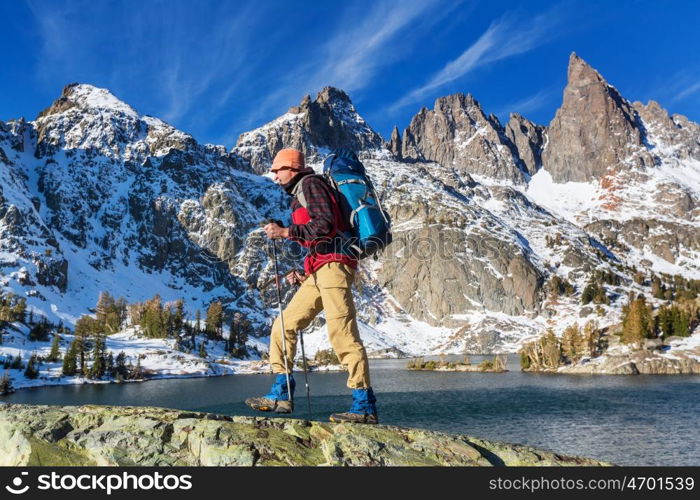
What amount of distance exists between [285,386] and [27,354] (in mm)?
193849

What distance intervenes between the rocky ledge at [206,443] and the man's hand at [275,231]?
310 centimetres

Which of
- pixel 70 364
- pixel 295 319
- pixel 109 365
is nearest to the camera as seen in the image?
pixel 295 319

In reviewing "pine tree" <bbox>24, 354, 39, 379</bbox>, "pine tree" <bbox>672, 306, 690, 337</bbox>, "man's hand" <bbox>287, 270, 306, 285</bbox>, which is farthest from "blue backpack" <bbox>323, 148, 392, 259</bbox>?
"pine tree" <bbox>672, 306, 690, 337</bbox>

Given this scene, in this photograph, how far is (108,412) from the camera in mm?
7535

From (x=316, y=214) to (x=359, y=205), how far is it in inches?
31.9

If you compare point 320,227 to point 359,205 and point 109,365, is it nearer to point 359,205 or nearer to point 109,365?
point 359,205

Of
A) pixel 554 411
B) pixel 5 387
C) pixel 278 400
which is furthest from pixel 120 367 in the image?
pixel 278 400

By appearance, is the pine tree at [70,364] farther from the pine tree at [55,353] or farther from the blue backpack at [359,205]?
the blue backpack at [359,205]

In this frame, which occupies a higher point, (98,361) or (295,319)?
(295,319)

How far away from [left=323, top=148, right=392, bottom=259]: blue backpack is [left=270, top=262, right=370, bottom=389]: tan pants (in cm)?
62

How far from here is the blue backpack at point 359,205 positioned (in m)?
8.48

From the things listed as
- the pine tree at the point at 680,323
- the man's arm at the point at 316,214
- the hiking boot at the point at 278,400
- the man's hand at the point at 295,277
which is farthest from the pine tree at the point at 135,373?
the man's arm at the point at 316,214

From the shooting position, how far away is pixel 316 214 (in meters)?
8.30

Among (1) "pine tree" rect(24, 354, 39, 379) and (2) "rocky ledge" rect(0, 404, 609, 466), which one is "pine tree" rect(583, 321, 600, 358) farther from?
(1) "pine tree" rect(24, 354, 39, 379)
